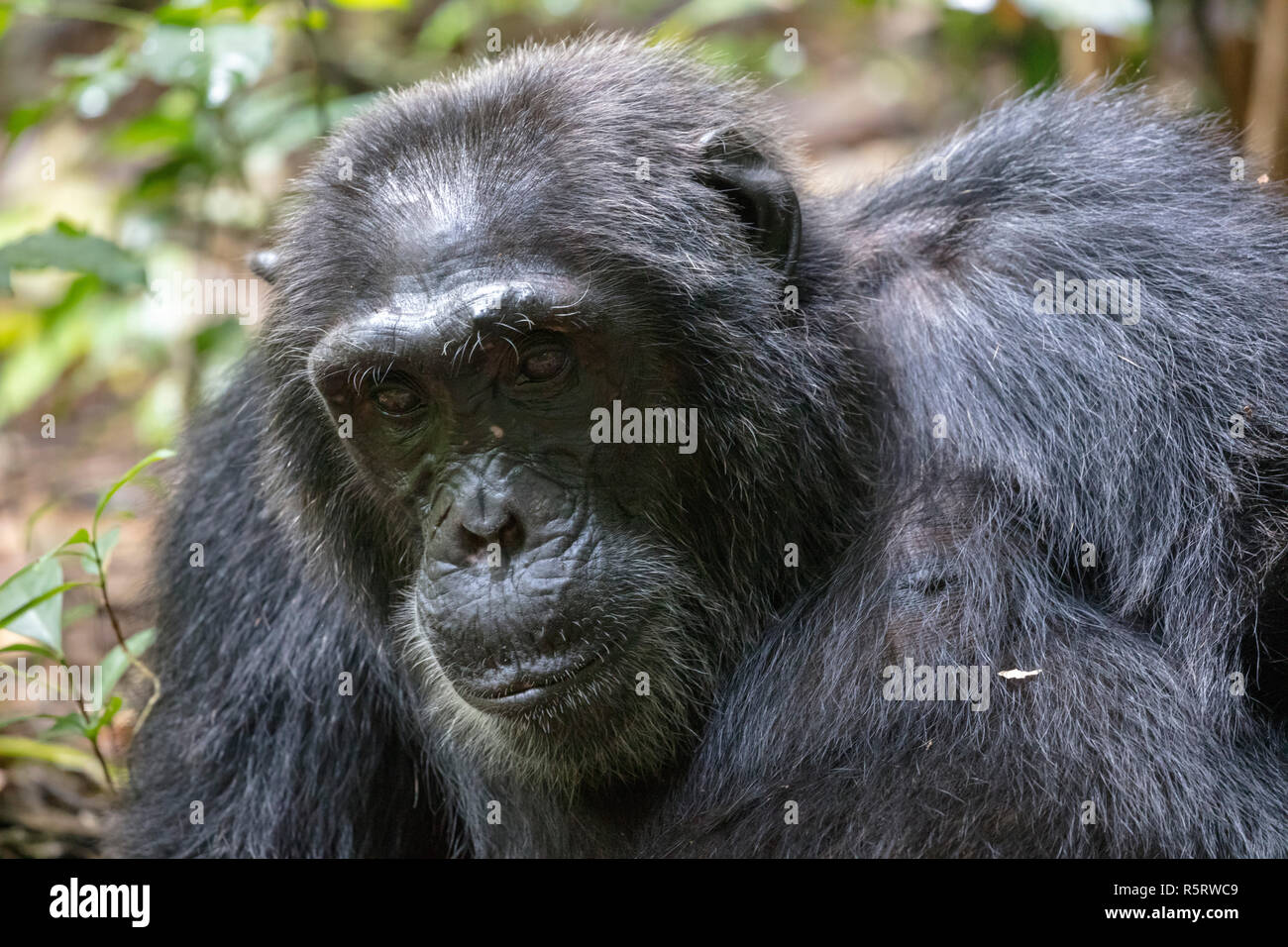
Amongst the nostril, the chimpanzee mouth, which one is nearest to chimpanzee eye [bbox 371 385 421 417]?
the nostril

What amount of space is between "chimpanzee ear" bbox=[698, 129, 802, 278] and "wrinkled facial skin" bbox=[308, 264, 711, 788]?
1.98 feet

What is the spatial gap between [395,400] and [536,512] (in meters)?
0.67

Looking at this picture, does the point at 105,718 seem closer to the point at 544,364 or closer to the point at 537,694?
the point at 537,694

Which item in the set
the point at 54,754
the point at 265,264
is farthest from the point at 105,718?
the point at 265,264

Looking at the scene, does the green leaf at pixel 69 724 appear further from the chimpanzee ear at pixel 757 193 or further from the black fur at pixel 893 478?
the chimpanzee ear at pixel 757 193

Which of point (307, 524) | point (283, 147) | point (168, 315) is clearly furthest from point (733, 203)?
point (168, 315)

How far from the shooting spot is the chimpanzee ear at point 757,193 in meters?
4.44

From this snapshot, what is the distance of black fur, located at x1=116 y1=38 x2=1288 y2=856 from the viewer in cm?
401

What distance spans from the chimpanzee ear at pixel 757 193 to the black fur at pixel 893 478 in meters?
0.06

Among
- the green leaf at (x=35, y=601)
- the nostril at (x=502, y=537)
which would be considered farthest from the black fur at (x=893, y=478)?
the green leaf at (x=35, y=601)

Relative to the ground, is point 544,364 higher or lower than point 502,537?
higher

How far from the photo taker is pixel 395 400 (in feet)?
14.3
